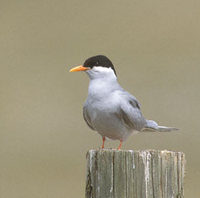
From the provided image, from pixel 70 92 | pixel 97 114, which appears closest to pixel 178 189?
pixel 97 114

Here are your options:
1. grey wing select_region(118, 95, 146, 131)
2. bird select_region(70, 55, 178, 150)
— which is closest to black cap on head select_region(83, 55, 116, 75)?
bird select_region(70, 55, 178, 150)

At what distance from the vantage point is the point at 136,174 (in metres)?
4.99

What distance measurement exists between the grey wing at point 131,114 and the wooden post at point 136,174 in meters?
1.65

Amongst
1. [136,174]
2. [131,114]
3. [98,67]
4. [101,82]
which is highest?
[98,67]

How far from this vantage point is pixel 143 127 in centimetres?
713

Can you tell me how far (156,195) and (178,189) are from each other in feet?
0.68

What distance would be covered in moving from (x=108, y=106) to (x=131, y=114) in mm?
232

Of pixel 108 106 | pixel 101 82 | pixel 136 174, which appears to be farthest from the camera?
pixel 101 82

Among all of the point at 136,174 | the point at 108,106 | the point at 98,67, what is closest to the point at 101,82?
the point at 98,67

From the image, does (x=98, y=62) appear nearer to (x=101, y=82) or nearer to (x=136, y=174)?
(x=101, y=82)

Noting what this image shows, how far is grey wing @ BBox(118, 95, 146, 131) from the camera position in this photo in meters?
6.73

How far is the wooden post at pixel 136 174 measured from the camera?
498cm

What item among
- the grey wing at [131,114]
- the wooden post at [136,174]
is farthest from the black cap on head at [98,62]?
the wooden post at [136,174]

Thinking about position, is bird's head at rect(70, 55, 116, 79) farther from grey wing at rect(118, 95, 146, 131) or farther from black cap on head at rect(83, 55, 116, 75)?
grey wing at rect(118, 95, 146, 131)
